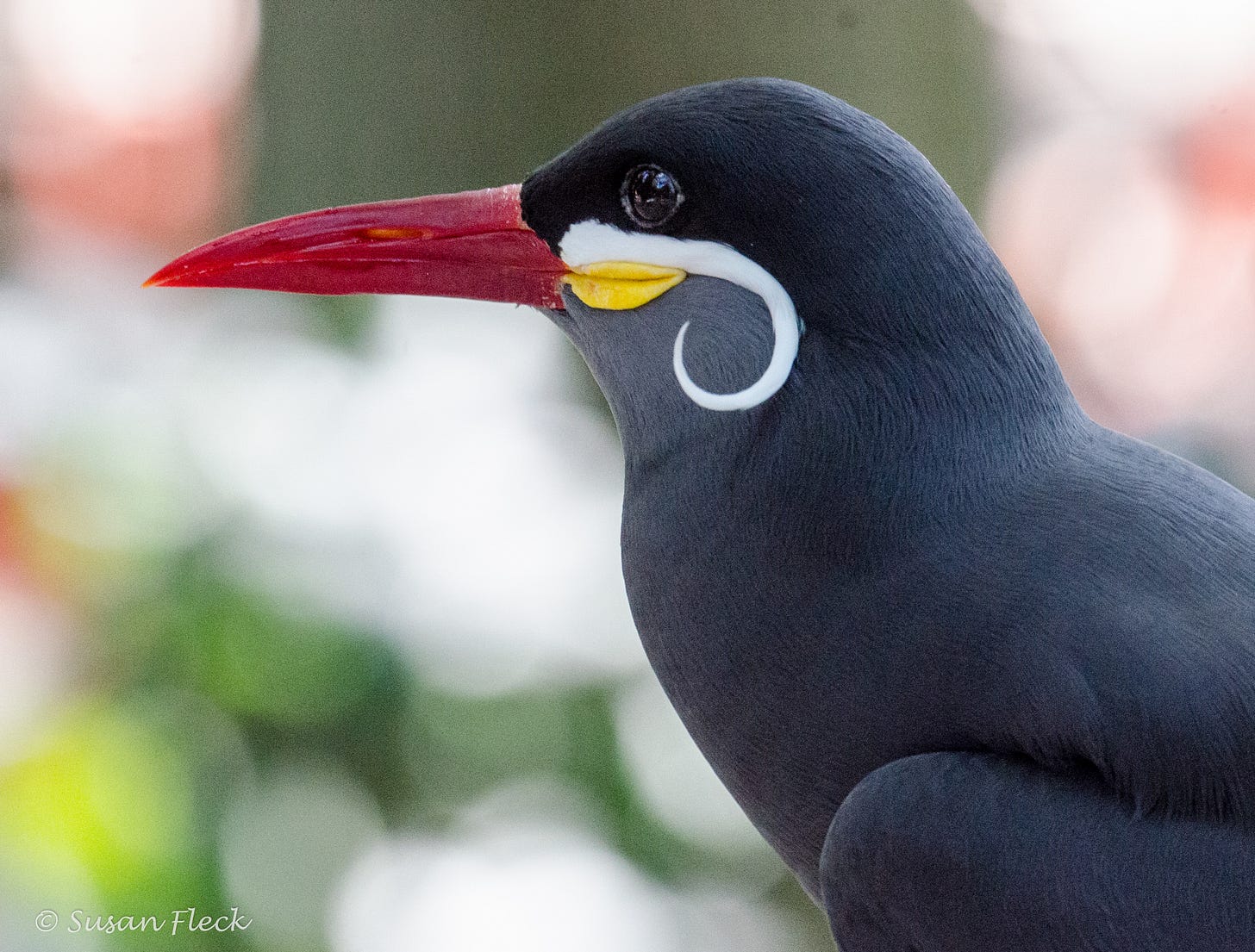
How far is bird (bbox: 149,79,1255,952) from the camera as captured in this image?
549 millimetres

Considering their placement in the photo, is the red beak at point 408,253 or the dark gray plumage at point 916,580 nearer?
the dark gray plumage at point 916,580

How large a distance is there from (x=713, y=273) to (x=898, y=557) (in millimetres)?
147

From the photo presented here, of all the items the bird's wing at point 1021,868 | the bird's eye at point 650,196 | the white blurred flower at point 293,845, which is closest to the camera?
the bird's wing at point 1021,868

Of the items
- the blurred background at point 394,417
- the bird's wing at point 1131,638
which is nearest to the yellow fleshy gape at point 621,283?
the bird's wing at point 1131,638

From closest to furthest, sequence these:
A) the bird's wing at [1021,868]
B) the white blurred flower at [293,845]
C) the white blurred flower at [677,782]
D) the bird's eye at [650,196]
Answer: the bird's wing at [1021,868]
the bird's eye at [650,196]
the white blurred flower at [293,845]
the white blurred flower at [677,782]

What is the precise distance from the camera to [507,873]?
170cm

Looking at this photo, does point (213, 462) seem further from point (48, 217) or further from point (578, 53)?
point (578, 53)

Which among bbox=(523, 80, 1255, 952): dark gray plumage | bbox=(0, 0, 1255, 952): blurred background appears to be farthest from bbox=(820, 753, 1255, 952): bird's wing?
bbox=(0, 0, 1255, 952): blurred background

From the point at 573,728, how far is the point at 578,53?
841 millimetres

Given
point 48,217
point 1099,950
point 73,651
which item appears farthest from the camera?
point 48,217

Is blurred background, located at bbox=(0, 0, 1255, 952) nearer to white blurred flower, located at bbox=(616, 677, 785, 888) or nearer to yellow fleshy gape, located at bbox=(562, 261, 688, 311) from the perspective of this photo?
white blurred flower, located at bbox=(616, 677, 785, 888)

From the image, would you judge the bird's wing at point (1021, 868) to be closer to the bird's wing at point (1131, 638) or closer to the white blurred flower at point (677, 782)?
the bird's wing at point (1131, 638)

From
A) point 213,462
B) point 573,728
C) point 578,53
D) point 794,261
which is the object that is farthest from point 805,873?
point 578,53

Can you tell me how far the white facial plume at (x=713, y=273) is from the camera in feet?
2.03
